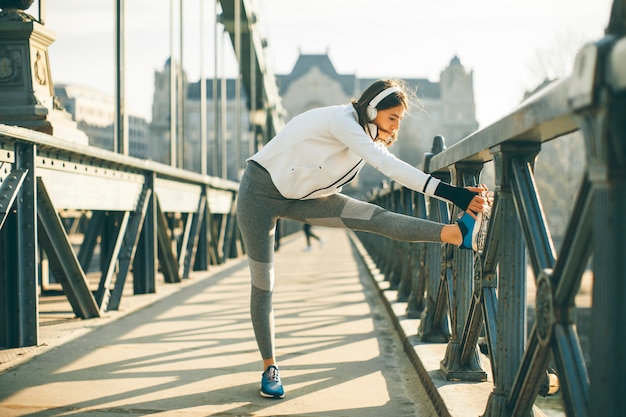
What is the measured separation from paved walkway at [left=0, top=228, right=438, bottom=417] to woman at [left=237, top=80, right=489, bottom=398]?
252 millimetres

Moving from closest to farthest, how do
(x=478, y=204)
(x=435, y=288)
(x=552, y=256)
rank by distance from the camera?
(x=552, y=256), (x=478, y=204), (x=435, y=288)

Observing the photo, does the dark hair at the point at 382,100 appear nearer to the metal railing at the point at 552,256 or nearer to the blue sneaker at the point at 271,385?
the metal railing at the point at 552,256

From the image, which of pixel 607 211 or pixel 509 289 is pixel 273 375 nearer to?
pixel 509 289

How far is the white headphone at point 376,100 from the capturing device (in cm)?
281

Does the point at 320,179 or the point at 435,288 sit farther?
the point at 435,288

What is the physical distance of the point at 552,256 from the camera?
171 centimetres

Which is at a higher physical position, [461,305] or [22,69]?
[22,69]

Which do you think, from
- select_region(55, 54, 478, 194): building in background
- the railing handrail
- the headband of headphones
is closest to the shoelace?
the headband of headphones

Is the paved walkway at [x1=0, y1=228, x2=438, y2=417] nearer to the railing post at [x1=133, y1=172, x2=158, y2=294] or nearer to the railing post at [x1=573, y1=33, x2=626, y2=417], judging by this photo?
the railing post at [x1=133, y1=172, x2=158, y2=294]

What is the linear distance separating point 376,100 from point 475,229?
0.68 meters

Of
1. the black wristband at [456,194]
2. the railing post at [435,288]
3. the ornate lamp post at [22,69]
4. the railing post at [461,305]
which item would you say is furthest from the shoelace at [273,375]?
the ornate lamp post at [22,69]

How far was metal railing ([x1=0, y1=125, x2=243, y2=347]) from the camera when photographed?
371cm

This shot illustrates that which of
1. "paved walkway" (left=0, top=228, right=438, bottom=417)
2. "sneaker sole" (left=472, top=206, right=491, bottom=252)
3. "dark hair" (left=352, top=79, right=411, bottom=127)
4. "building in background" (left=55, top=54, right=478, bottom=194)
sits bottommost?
"paved walkway" (left=0, top=228, right=438, bottom=417)

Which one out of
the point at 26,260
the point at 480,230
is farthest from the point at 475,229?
the point at 26,260
